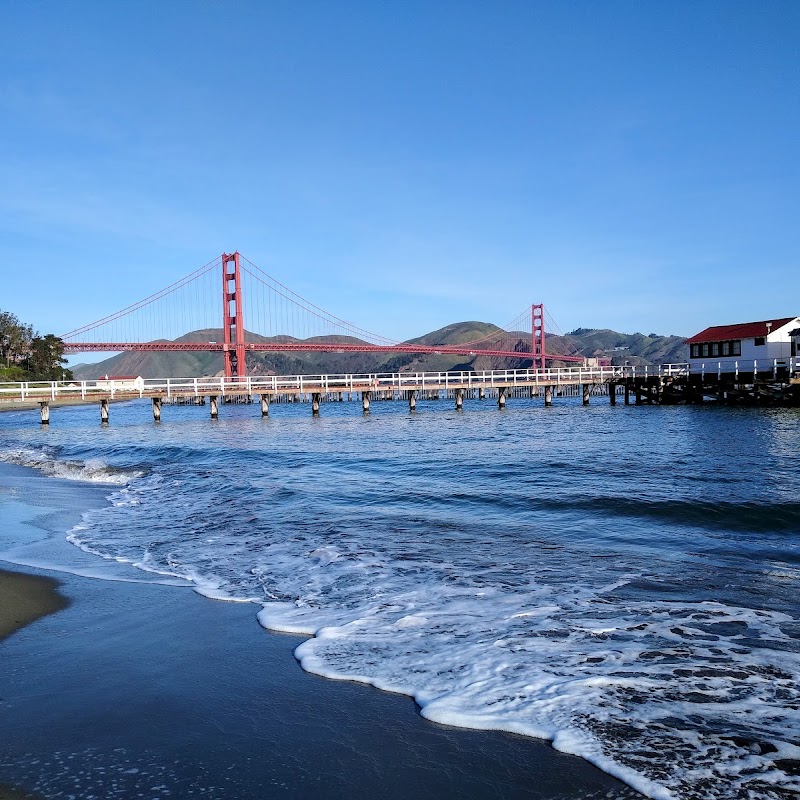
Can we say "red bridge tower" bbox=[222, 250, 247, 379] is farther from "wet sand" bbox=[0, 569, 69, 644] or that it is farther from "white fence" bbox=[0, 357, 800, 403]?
"wet sand" bbox=[0, 569, 69, 644]

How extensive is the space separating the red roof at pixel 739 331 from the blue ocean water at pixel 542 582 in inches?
1204

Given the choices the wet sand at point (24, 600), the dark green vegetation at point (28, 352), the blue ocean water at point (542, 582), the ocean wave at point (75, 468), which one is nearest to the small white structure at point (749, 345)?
the blue ocean water at point (542, 582)

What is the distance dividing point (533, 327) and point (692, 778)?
352 ft

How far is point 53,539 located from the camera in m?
8.64

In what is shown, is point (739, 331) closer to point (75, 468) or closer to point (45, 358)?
point (75, 468)

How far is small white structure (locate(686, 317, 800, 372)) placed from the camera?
43.0 m

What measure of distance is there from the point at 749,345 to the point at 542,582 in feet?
146

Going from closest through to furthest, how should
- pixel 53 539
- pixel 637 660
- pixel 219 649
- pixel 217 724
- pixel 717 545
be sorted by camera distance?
pixel 217 724 → pixel 637 660 → pixel 219 649 → pixel 717 545 → pixel 53 539

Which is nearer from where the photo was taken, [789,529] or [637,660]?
[637,660]

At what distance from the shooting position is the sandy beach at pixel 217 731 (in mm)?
2992

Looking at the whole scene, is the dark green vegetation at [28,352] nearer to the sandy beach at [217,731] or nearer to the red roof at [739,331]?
the red roof at [739,331]

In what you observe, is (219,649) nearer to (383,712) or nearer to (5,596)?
(383,712)

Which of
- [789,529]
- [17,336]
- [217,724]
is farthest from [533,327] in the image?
[217,724]

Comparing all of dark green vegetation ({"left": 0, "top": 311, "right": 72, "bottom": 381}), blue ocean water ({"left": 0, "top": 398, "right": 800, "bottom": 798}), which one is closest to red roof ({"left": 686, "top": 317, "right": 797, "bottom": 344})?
blue ocean water ({"left": 0, "top": 398, "right": 800, "bottom": 798})
